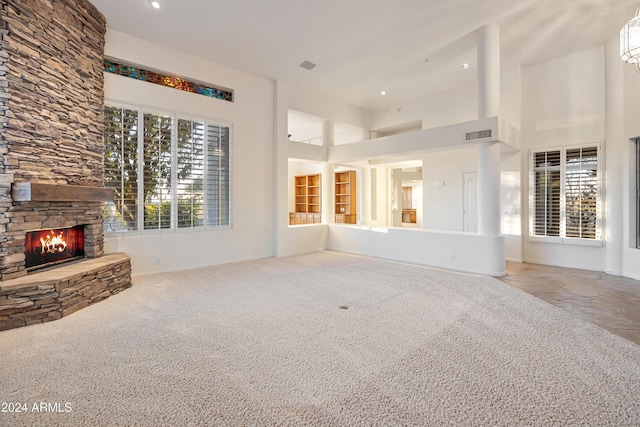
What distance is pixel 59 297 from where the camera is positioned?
3.57 meters

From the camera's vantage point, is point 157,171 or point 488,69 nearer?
point 488,69

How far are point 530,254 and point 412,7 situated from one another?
553cm

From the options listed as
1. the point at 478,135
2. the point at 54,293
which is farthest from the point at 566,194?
the point at 54,293

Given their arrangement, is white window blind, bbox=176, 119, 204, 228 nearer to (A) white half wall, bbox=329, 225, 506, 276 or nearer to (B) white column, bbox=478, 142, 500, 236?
(A) white half wall, bbox=329, 225, 506, 276

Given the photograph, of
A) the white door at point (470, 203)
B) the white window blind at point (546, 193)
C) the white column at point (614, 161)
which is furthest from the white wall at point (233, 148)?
the white column at point (614, 161)

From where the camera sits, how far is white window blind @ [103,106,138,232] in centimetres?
522

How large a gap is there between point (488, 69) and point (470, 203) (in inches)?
127

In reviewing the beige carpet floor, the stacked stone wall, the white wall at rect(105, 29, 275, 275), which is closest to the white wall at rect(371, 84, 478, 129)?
the white wall at rect(105, 29, 275, 275)

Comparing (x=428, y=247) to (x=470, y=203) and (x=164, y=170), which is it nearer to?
(x=470, y=203)

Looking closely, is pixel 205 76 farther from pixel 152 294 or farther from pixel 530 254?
pixel 530 254

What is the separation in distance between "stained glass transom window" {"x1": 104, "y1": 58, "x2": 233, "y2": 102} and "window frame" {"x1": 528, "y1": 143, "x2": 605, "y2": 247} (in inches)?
267

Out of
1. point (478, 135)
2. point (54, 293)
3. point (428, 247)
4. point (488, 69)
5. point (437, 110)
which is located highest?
point (437, 110)

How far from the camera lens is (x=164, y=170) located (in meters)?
5.89

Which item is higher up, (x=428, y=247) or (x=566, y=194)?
(x=566, y=194)
